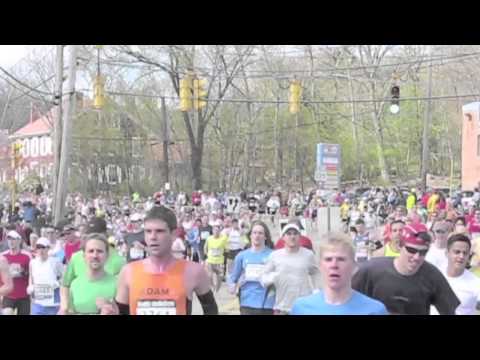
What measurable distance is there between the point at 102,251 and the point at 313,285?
2448mm

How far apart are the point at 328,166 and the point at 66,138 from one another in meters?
11.9

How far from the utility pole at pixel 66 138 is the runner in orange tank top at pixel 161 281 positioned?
1212cm

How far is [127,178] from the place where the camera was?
50.2 meters

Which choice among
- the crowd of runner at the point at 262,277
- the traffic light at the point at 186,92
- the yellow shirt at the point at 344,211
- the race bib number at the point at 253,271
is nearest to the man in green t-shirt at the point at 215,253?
the crowd of runner at the point at 262,277

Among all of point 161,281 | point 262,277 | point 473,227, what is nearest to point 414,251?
point 161,281

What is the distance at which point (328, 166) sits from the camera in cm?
2689

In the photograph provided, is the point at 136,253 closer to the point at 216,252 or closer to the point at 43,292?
the point at 216,252

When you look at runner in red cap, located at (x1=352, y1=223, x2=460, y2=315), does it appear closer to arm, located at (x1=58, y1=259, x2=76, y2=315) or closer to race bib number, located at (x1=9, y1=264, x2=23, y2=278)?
arm, located at (x1=58, y1=259, x2=76, y2=315)

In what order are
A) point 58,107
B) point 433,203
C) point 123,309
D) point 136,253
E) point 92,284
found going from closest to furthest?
1. point 123,309
2. point 92,284
3. point 136,253
4. point 58,107
5. point 433,203

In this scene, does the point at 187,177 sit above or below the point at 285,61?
below

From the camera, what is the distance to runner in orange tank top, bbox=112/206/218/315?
5141mm
